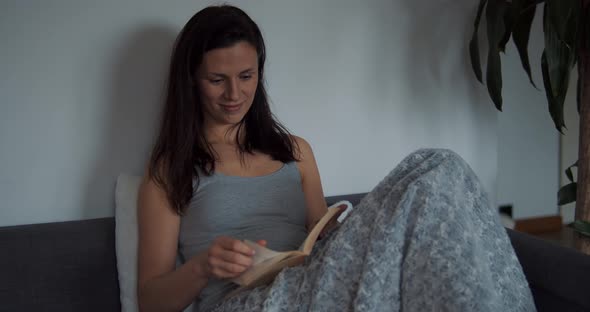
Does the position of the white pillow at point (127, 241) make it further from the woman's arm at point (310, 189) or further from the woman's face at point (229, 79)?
the woman's arm at point (310, 189)

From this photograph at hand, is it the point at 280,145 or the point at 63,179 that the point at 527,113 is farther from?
the point at 63,179

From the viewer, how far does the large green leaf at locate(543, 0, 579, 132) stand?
1261 millimetres

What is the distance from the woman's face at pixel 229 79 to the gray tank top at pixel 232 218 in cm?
16

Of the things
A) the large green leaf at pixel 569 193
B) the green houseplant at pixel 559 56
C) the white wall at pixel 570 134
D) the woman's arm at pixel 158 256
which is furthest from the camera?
the white wall at pixel 570 134

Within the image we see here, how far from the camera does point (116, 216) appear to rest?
1.24m

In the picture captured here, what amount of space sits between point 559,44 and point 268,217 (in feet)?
2.95

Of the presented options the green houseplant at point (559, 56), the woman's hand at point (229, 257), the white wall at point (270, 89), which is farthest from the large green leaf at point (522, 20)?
the woman's hand at point (229, 257)

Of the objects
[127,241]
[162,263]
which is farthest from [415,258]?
[127,241]

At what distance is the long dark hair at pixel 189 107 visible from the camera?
112 cm

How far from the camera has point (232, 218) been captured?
115 centimetres

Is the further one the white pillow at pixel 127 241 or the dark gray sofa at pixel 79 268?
the white pillow at pixel 127 241

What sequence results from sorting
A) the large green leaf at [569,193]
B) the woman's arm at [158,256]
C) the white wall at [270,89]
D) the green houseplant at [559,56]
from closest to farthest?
the woman's arm at [158,256] < the white wall at [270,89] < the green houseplant at [559,56] < the large green leaf at [569,193]

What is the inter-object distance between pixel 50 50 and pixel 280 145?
607 mm

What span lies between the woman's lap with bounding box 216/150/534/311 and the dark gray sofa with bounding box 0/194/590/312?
0.73ft
